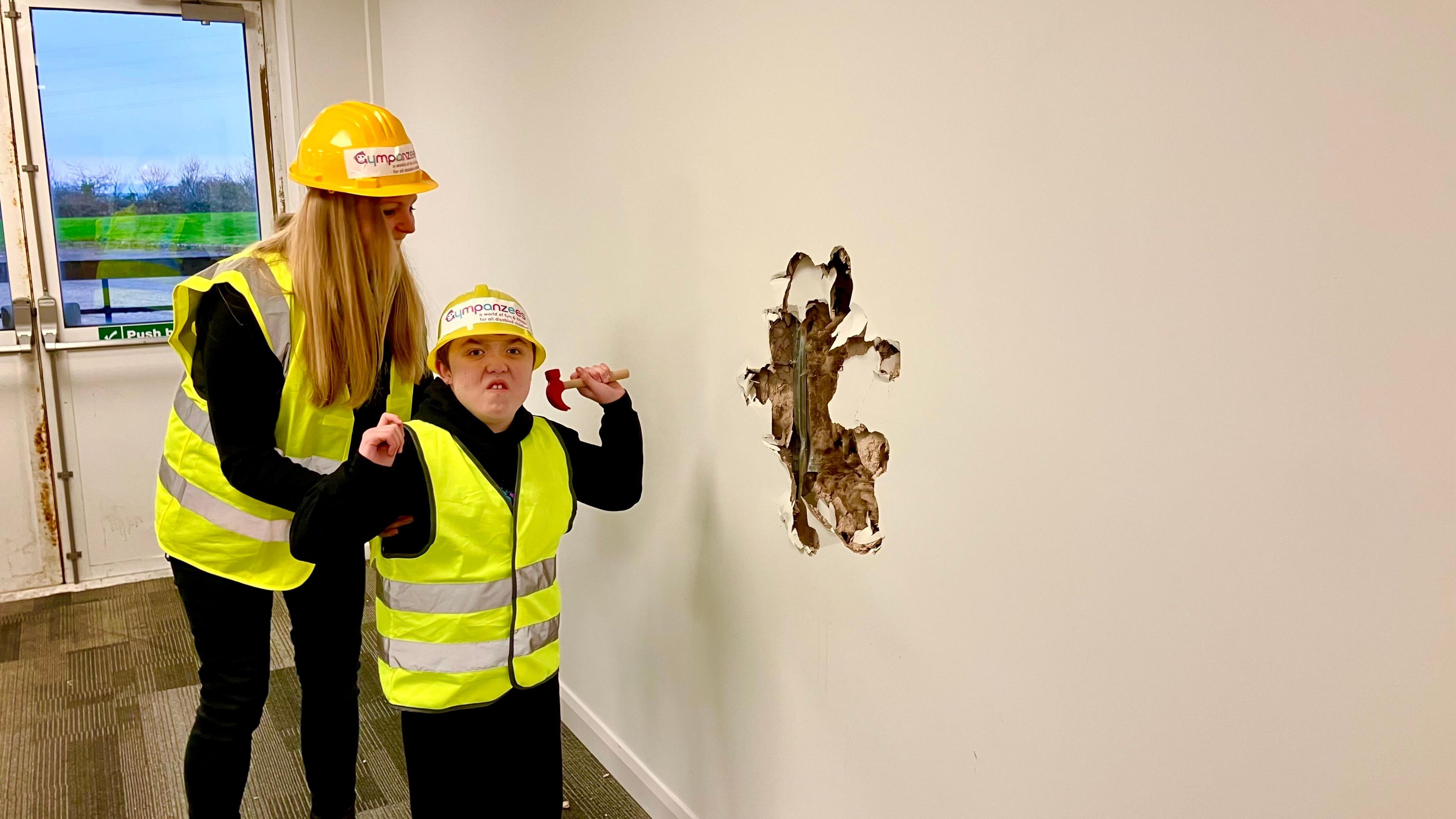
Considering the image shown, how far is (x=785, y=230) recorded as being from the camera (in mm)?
1685

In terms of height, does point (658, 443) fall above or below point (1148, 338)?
below

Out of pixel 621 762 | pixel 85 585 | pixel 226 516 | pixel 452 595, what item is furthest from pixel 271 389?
pixel 85 585

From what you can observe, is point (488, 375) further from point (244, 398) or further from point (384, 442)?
point (244, 398)

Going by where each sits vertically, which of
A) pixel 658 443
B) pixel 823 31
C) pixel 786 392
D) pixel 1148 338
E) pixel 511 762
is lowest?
pixel 511 762

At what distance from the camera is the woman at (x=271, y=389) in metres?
1.71

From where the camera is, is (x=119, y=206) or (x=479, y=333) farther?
(x=119, y=206)

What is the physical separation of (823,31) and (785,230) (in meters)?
0.31

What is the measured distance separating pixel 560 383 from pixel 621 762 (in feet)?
3.51

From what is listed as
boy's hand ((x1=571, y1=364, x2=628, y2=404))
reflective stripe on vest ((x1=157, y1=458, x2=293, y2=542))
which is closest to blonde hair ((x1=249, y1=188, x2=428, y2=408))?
reflective stripe on vest ((x1=157, y1=458, x2=293, y2=542))

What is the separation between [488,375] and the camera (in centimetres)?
175

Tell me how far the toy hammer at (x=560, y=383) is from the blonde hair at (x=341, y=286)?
301 mm

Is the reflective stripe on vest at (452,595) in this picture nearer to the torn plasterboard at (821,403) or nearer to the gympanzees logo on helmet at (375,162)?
the torn plasterboard at (821,403)

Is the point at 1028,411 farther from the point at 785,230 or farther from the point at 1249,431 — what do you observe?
the point at 785,230

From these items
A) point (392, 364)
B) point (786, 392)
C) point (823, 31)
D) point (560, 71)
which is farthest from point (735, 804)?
point (560, 71)
